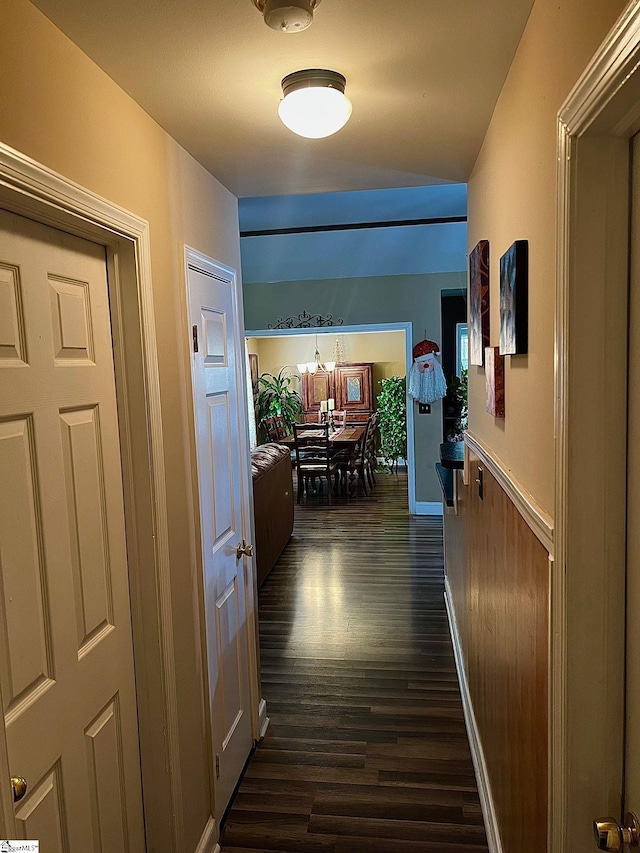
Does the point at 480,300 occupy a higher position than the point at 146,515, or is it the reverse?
the point at 480,300

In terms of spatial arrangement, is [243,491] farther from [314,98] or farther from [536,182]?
[536,182]

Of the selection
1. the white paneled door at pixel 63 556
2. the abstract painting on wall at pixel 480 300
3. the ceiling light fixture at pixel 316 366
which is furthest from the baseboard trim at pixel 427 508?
the white paneled door at pixel 63 556

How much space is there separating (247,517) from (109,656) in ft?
3.72

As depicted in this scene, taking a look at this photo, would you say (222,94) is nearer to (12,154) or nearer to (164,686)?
(12,154)

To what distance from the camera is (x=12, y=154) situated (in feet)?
3.49

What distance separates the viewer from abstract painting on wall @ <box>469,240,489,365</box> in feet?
6.68

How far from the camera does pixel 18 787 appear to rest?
1.17 metres

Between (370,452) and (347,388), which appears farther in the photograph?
(347,388)

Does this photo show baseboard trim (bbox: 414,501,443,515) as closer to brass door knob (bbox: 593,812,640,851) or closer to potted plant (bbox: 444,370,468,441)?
potted plant (bbox: 444,370,468,441)

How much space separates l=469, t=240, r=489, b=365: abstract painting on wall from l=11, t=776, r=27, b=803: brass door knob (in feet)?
5.79

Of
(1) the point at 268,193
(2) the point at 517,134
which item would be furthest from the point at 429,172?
(2) the point at 517,134

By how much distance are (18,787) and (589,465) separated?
1.25 metres

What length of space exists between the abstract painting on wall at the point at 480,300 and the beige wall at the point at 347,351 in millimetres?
7260

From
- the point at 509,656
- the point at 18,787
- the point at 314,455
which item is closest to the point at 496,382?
the point at 509,656
